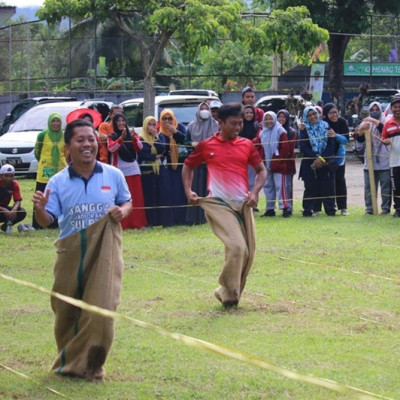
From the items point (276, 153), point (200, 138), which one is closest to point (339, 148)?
point (276, 153)

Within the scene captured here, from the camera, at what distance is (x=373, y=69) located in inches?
1542

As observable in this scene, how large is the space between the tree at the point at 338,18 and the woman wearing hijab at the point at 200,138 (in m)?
17.9

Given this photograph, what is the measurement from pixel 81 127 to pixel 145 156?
8.69 m

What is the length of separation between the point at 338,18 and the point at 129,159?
20.6 meters

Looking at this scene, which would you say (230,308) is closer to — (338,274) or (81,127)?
(338,274)

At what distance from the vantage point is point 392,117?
16.1m

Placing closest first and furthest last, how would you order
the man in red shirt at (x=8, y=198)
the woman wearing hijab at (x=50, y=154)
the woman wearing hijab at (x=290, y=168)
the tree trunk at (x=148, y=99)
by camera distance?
the man in red shirt at (x=8, y=198) → the woman wearing hijab at (x=50, y=154) → the woman wearing hijab at (x=290, y=168) → the tree trunk at (x=148, y=99)

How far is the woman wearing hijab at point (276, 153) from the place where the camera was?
54.5 feet

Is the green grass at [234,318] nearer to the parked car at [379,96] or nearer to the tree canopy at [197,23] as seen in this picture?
the tree canopy at [197,23]

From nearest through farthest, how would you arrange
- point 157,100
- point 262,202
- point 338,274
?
point 338,274 → point 262,202 → point 157,100

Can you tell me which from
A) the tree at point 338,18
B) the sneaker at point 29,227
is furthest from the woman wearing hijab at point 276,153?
the tree at point 338,18

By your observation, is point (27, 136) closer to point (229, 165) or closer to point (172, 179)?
point (172, 179)

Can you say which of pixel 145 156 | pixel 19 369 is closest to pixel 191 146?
pixel 145 156

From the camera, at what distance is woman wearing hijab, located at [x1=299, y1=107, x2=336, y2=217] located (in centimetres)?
1666
